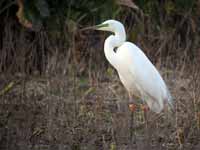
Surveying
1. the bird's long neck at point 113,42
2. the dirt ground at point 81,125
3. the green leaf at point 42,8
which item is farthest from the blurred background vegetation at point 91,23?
A: the dirt ground at point 81,125

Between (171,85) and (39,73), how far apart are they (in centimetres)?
132

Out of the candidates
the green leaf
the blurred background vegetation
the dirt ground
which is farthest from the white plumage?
the green leaf

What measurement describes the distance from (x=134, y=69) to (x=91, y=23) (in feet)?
6.57

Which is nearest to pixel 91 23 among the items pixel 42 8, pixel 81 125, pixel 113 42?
pixel 42 8

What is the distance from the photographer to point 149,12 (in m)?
8.51

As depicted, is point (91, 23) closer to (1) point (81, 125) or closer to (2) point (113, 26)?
(2) point (113, 26)

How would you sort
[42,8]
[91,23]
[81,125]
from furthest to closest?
[91,23]
[42,8]
[81,125]

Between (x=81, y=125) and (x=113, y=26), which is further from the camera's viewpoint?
(x=113, y=26)

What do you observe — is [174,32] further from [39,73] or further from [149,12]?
[39,73]

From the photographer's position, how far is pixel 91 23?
8.30 m

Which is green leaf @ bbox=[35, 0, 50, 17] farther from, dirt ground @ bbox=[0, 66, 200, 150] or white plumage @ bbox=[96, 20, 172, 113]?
dirt ground @ bbox=[0, 66, 200, 150]

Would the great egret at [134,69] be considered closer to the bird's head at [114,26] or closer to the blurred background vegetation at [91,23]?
the bird's head at [114,26]

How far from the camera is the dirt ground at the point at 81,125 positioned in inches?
203

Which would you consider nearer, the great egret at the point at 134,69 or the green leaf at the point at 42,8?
the great egret at the point at 134,69
